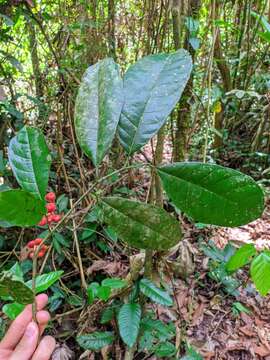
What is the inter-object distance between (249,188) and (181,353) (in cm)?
109

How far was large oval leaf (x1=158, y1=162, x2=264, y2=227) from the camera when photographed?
0.41 m

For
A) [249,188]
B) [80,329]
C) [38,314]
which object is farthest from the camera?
[80,329]

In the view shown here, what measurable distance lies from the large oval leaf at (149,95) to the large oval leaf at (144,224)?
8cm

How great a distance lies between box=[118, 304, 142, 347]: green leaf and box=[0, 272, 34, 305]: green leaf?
713 millimetres

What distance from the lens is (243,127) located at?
3.13 metres

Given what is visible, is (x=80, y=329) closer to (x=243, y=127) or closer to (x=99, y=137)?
(x=99, y=137)

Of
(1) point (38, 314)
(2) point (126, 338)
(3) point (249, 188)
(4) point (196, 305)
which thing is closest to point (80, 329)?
(2) point (126, 338)

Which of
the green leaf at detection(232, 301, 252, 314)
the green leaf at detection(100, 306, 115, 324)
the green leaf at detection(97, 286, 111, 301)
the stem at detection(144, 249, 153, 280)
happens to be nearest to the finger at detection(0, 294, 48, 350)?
the green leaf at detection(97, 286, 111, 301)

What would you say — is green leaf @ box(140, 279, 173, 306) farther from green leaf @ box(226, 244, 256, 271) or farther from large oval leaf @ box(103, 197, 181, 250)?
large oval leaf @ box(103, 197, 181, 250)

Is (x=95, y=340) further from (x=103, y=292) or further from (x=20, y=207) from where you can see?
(x=20, y=207)

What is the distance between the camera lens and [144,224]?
0.48 meters

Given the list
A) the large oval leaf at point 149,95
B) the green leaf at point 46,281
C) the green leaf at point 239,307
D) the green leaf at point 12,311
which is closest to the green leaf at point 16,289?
the green leaf at point 46,281

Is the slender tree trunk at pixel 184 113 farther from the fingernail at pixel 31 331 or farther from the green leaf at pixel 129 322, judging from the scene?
the fingernail at pixel 31 331

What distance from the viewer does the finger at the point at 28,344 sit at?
482 mm
